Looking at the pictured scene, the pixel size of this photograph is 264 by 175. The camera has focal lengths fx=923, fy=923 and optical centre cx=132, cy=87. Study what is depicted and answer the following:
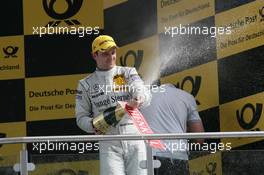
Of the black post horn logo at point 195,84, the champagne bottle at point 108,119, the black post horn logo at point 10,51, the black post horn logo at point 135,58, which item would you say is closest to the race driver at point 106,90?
the champagne bottle at point 108,119

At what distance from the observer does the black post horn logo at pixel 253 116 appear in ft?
21.0

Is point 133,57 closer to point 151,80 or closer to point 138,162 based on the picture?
point 151,80

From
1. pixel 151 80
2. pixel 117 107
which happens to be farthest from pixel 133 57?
pixel 117 107

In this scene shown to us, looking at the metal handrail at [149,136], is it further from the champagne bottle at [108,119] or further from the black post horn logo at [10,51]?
the black post horn logo at [10,51]

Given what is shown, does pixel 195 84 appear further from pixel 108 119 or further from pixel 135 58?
pixel 108 119

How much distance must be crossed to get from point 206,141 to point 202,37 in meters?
1.03

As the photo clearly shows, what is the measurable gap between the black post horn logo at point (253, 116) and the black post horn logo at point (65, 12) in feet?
4.35

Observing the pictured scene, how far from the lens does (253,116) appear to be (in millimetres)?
6391

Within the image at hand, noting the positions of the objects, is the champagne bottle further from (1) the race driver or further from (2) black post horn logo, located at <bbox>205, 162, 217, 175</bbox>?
(2) black post horn logo, located at <bbox>205, 162, 217, 175</bbox>

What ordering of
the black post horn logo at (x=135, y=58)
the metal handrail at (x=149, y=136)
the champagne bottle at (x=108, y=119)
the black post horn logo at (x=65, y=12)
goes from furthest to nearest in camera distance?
the black post horn logo at (x=65, y=12) → the black post horn logo at (x=135, y=58) → the champagne bottle at (x=108, y=119) → the metal handrail at (x=149, y=136)

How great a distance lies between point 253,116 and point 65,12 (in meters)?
1.53

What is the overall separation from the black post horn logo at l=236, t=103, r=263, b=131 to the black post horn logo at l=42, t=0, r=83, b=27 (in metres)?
1.33

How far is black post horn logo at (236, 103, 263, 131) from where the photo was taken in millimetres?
6391

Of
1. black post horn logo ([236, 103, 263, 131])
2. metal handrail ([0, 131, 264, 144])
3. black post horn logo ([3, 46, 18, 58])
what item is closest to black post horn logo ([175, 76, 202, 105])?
black post horn logo ([236, 103, 263, 131])
